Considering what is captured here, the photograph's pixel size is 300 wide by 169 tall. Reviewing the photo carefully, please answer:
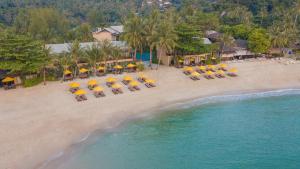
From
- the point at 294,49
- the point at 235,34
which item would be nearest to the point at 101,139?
the point at 235,34

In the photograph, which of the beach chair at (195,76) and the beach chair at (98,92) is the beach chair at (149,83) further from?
the beach chair at (195,76)

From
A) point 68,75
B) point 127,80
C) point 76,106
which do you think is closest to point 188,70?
point 127,80

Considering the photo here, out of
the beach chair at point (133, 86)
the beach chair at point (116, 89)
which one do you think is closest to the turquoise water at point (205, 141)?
the beach chair at point (133, 86)

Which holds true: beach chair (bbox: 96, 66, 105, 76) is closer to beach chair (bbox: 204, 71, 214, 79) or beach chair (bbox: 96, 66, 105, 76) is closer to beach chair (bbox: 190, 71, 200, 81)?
beach chair (bbox: 190, 71, 200, 81)

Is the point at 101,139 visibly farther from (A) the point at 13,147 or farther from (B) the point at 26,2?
(B) the point at 26,2

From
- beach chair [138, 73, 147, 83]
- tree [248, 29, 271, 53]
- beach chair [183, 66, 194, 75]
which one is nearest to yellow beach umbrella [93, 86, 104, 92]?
beach chair [138, 73, 147, 83]

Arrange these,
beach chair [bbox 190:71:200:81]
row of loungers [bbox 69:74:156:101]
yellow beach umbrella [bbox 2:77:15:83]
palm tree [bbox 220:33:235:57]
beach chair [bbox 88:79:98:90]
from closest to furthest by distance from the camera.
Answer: row of loungers [bbox 69:74:156:101]
yellow beach umbrella [bbox 2:77:15:83]
beach chair [bbox 88:79:98:90]
beach chair [bbox 190:71:200:81]
palm tree [bbox 220:33:235:57]
